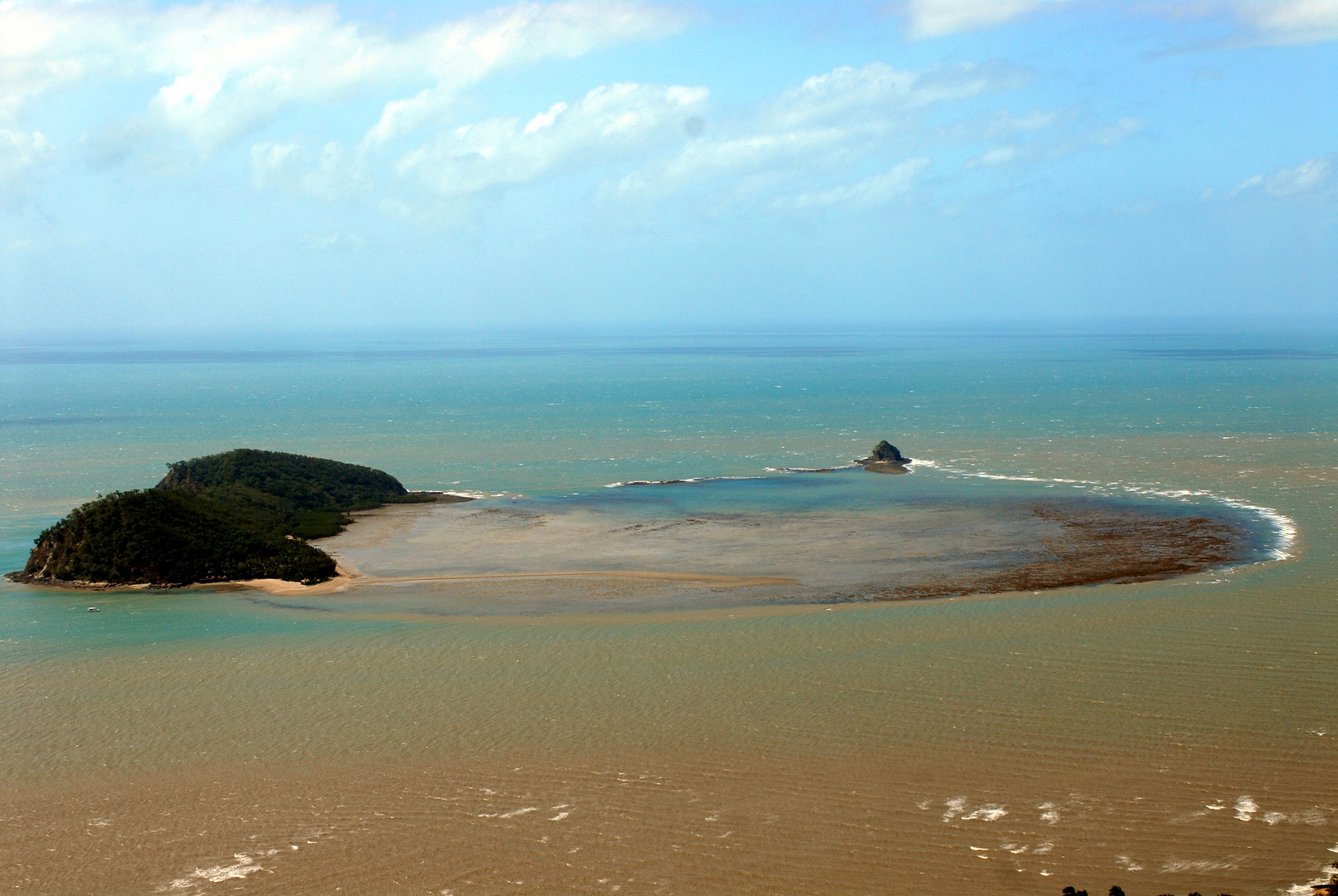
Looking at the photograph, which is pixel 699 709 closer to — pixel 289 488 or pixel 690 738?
pixel 690 738

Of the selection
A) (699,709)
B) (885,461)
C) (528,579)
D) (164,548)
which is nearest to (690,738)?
(699,709)

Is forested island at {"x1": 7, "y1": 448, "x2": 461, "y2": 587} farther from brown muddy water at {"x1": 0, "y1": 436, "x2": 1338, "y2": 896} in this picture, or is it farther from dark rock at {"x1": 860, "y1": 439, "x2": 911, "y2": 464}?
dark rock at {"x1": 860, "y1": 439, "x2": 911, "y2": 464}

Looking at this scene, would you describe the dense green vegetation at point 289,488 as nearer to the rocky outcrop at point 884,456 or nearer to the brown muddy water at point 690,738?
the brown muddy water at point 690,738

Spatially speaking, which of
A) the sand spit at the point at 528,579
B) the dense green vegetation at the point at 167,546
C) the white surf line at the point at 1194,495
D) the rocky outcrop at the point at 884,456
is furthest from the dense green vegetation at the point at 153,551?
the white surf line at the point at 1194,495

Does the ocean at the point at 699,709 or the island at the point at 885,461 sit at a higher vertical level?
the island at the point at 885,461

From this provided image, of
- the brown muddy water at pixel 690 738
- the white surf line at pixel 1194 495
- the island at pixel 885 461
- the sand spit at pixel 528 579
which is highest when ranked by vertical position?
the island at pixel 885 461

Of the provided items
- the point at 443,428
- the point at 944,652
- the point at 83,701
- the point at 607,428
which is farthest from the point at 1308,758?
the point at 443,428
